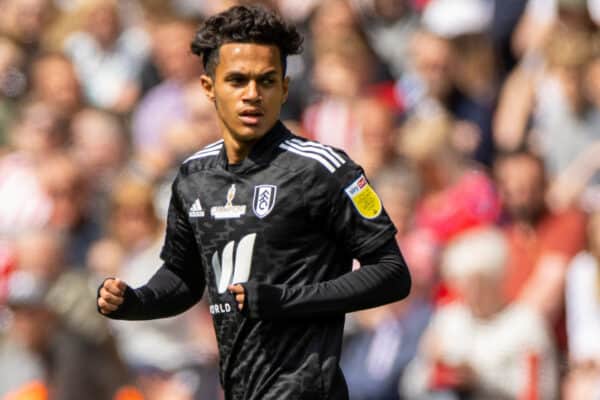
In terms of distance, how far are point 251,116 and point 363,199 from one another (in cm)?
46

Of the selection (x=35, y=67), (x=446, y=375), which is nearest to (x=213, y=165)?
(x=446, y=375)

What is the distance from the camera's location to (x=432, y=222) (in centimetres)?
1023

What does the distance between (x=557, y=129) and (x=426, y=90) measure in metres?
1.16

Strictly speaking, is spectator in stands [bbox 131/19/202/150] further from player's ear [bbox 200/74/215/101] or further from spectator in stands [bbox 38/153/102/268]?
player's ear [bbox 200/74/215/101]

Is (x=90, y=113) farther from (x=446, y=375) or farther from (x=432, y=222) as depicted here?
(x=446, y=375)

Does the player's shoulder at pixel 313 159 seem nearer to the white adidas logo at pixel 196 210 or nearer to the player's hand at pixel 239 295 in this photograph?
the white adidas logo at pixel 196 210

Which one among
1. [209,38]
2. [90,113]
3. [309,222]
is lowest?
[309,222]

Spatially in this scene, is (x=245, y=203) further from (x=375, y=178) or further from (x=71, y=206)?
(x=71, y=206)

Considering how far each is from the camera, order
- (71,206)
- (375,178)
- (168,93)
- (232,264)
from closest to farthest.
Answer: (232,264), (375,178), (71,206), (168,93)

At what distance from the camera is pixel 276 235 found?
18.1 feet

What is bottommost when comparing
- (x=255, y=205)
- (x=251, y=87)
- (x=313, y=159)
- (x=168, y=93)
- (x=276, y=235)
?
(x=276, y=235)

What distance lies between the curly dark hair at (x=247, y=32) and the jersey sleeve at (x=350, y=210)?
441 mm

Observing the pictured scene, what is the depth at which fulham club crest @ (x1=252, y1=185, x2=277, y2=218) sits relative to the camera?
5.51 m

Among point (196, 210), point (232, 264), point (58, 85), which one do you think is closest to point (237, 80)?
point (196, 210)
